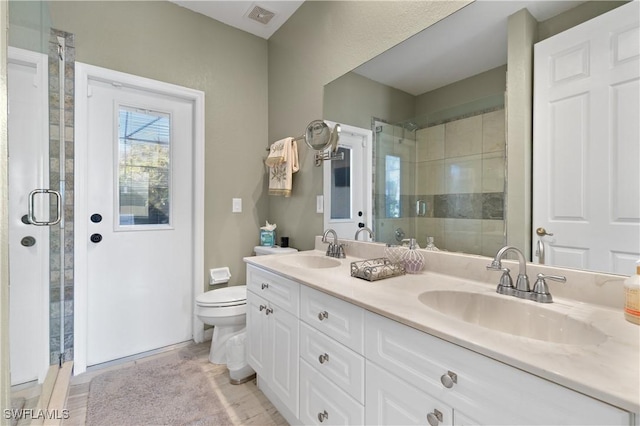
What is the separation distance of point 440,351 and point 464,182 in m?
0.80

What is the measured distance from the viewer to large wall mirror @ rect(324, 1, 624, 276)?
1.18 meters

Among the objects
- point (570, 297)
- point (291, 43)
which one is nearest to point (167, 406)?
point (570, 297)

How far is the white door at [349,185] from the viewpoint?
181 cm

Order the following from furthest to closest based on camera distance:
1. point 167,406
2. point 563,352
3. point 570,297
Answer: point 167,406 < point 570,297 < point 563,352

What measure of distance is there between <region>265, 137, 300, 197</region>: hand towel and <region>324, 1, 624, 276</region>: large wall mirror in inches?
28.6

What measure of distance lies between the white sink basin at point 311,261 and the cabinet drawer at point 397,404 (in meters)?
0.85

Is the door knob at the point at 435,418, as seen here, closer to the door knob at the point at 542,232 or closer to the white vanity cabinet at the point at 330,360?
the white vanity cabinet at the point at 330,360

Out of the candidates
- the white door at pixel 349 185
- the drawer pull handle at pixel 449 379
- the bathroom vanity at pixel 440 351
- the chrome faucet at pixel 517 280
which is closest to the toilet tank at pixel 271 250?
the white door at pixel 349 185

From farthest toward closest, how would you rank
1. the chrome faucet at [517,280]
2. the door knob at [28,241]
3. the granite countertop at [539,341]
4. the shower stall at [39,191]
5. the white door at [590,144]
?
1. the door knob at [28,241]
2. the shower stall at [39,191]
3. the chrome faucet at [517,280]
4. the white door at [590,144]
5. the granite countertop at [539,341]

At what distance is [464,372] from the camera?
72 cm

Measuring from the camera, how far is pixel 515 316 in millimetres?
955

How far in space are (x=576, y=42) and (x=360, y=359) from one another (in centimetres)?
130

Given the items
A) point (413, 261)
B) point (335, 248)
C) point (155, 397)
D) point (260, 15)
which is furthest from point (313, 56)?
point (155, 397)

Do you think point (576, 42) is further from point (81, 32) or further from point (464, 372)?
point (81, 32)
